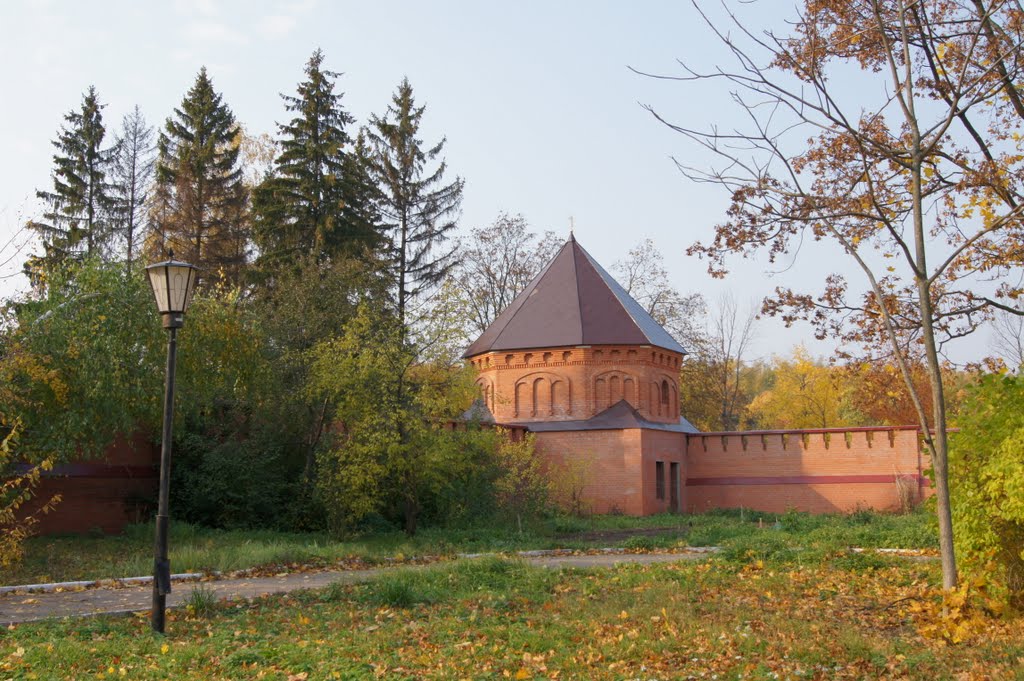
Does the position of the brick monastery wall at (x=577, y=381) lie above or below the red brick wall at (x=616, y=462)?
above

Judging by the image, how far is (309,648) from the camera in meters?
8.20

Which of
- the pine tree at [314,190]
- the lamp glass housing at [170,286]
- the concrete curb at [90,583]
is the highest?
the pine tree at [314,190]

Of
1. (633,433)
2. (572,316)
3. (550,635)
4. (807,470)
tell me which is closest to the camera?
(550,635)

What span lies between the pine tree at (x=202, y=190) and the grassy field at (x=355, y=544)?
805 inches

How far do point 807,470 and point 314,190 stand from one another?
21002 millimetres

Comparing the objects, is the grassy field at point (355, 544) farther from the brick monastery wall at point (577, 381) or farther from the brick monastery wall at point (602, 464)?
the brick monastery wall at point (577, 381)

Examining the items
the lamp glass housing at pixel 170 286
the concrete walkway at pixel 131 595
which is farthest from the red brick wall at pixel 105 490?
the lamp glass housing at pixel 170 286

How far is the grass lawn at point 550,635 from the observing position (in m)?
7.36

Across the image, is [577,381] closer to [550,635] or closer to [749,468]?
[749,468]

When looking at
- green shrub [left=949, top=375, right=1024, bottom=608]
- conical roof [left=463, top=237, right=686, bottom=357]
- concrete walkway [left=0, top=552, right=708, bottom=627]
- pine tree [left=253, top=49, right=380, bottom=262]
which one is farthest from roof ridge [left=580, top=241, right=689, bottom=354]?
green shrub [left=949, top=375, right=1024, bottom=608]

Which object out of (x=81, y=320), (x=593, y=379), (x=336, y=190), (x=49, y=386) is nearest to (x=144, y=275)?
(x=81, y=320)

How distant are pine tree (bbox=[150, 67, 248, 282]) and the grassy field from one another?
805 inches

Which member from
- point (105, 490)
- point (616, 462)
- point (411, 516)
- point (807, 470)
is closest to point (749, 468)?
point (807, 470)

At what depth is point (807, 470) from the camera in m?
31.4
